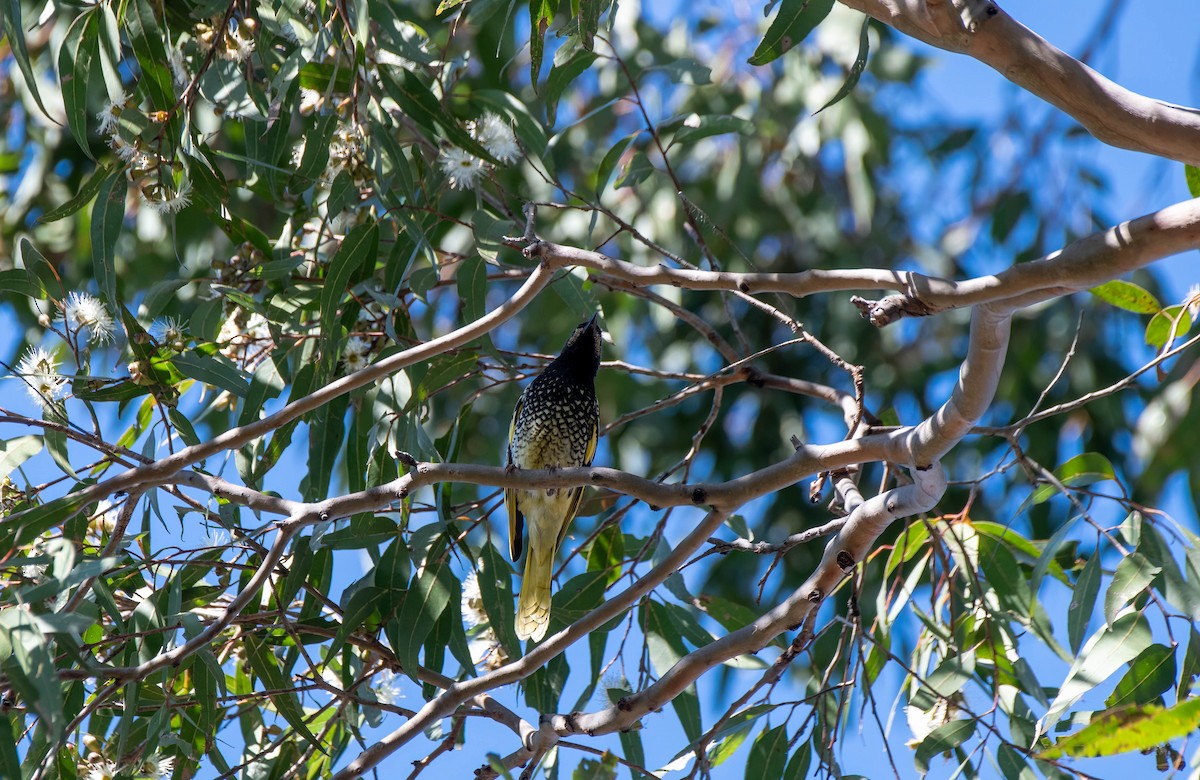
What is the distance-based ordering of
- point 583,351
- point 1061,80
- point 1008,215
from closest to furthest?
point 1061,80, point 583,351, point 1008,215

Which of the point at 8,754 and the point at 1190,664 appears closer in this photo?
the point at 8,754

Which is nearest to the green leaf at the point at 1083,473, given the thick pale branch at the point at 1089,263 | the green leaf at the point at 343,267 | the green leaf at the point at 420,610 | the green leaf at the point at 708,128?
the thick pale branch at the point at 1089,263

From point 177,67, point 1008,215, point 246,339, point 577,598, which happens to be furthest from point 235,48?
point 1008,215

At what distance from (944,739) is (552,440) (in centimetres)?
195

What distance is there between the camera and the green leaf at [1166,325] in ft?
9.01

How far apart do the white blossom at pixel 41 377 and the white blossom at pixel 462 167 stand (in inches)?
39.5

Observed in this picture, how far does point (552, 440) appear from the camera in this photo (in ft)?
13.8

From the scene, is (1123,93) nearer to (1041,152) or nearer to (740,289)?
(740,289)

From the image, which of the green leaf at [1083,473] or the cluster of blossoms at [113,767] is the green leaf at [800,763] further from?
the cluster of blossoms at [113,767]

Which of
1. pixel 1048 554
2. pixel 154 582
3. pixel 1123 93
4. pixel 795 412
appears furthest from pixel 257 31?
pixel 795 412

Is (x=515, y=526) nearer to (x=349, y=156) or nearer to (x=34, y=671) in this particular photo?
(x=349, y=156)

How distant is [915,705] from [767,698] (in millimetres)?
360

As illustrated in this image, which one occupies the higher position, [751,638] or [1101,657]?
[751,638]

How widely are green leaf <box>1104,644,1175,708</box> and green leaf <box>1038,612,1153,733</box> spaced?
4 centimetres
